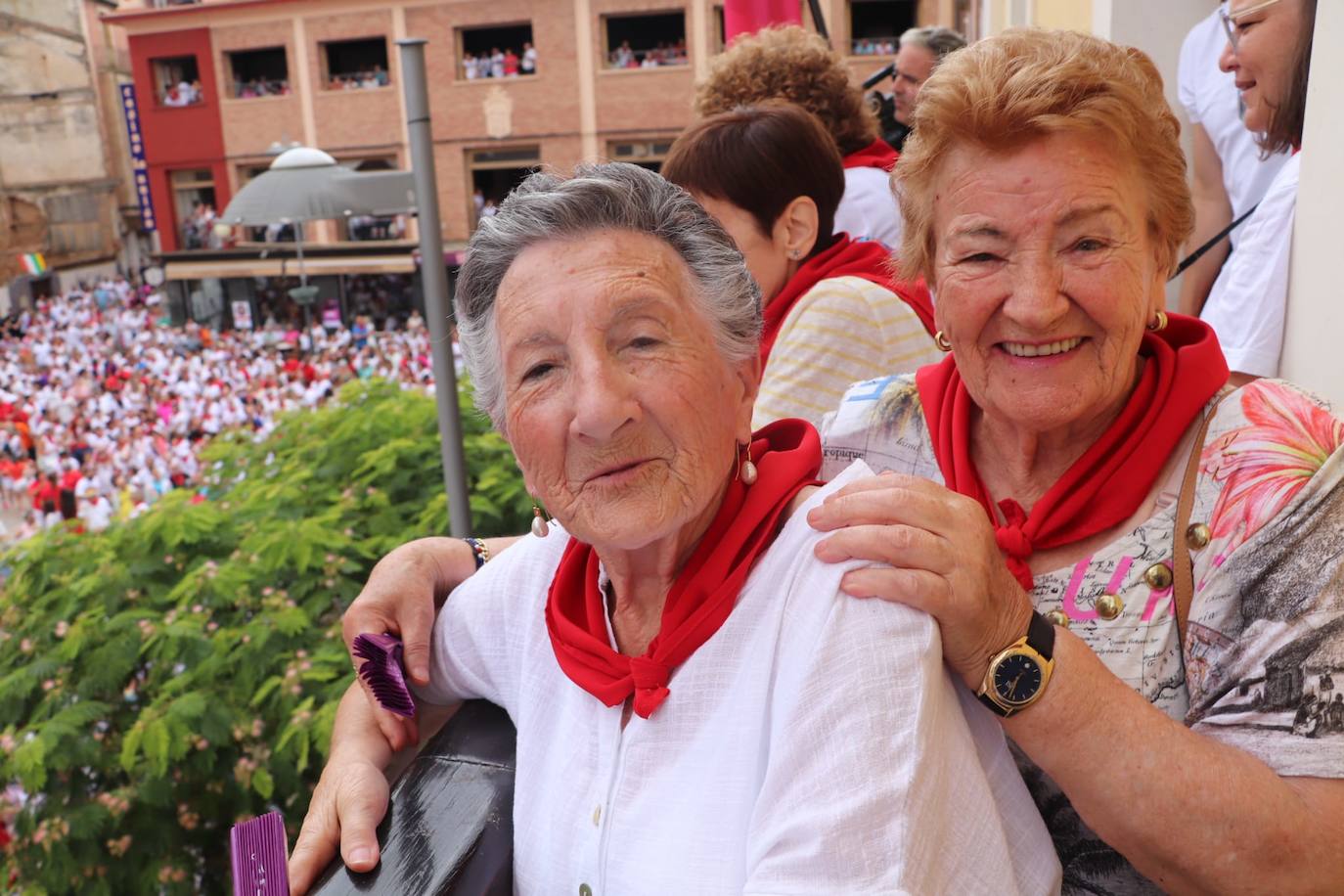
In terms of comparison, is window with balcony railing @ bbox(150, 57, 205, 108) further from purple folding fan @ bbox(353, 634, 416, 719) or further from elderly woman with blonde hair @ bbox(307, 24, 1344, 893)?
elderly woman with blonde hair @ bbox(307, 24, 1344, 893)

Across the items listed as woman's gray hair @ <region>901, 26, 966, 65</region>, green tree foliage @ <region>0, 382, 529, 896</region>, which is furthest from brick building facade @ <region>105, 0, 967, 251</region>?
green tree foliage @ <region>0, 382, 529, 896</region>

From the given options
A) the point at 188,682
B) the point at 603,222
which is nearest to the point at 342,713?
the point at 603,222

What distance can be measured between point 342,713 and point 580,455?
799mm

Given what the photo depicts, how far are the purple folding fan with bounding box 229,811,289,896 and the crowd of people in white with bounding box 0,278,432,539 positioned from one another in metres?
8.85

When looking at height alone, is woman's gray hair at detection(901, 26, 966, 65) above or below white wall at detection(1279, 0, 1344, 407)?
above

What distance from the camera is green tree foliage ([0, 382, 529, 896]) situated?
308 centimetres

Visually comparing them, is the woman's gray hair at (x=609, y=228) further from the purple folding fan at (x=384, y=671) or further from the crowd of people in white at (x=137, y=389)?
the crowd of people in white at (x=137, y=389)

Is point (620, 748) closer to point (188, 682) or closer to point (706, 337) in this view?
point (706, 337)

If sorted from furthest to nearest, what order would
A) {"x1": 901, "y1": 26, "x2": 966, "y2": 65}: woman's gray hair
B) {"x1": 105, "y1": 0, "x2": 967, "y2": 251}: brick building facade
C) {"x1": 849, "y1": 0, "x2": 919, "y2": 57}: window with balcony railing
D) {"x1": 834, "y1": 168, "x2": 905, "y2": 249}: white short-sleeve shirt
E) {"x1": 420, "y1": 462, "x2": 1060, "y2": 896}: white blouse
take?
1. {"x1": 105, "y1": 0, "x2": 967, "y2": 251}: brick building facade
2. {"x1": 849, "y1": 0, "x2": 919, "y2": 57}: window with balcony railing
3. {"x1": 901, "y1": 26, "x2": 966, "y2": 65}: woman's gray hair
4. {"x1": 834, "y1": 168, "x2": 905, "y2": 249}: white short-sleeve shirt
5. {"x1": 420, "y1": 462, "x2": 1060, "y2": 896}: white blouse

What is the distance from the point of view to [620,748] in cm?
146

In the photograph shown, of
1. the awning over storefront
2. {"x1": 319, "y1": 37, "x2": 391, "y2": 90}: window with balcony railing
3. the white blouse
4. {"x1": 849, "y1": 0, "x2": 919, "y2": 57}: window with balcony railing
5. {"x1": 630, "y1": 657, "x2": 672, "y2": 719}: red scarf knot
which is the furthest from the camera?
{"x1": 319, "y1": 37, "x2": 391, "y2": 90}: window with balcony railing

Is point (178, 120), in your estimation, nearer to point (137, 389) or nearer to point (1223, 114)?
point (137, 389)

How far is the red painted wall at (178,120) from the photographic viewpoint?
30125 mm

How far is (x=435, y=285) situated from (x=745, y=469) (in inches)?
93.1
